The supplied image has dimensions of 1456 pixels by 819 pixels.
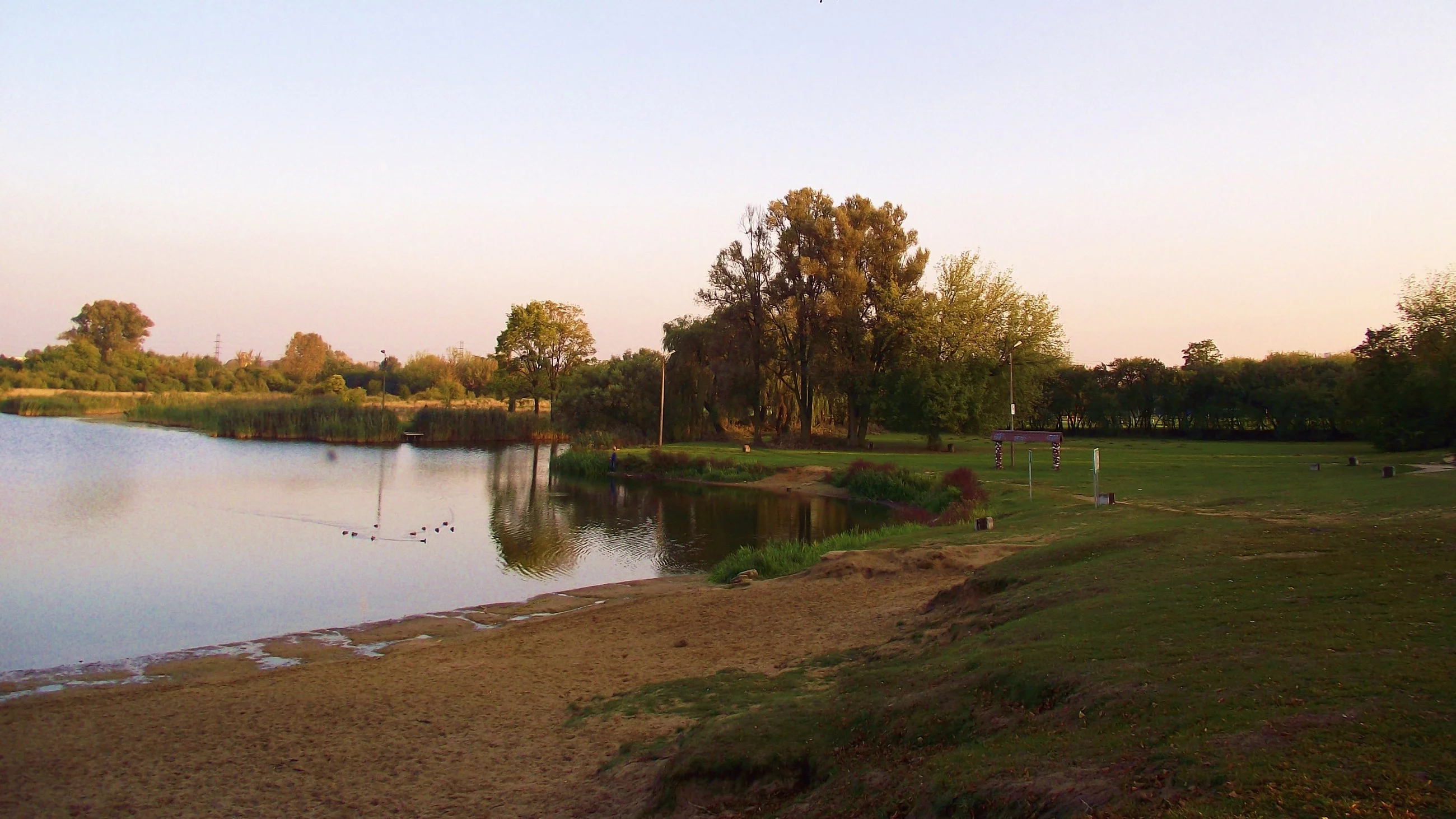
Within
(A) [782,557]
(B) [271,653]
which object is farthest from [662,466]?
(B) [271,653]

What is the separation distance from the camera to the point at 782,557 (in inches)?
830

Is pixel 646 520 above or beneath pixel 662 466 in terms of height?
beneath

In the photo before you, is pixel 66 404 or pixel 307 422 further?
pixel 66 404

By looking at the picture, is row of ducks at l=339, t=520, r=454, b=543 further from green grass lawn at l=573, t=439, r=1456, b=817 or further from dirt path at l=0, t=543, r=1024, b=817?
green grass lawn at l=573, t=439, r=1456, b=817

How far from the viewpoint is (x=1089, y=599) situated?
33.4ft

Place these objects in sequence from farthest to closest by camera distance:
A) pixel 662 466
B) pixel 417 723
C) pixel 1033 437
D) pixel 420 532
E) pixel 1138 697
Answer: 1. pixel 662 466
2. pixel 1033 437
3. pixel 420 532
4. pixel 417 723
5. pixel 1138 697

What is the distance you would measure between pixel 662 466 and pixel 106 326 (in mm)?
131094

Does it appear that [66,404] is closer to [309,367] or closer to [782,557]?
[309,367]

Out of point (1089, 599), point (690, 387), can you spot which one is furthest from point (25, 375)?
point (1089, 599)

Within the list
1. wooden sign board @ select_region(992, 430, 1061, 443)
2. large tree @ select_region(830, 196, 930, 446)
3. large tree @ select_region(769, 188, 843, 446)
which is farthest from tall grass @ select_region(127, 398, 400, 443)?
wooden sign board @ select_region(992, 430, 1061, 443)

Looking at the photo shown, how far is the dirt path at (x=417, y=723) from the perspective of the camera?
330 inches

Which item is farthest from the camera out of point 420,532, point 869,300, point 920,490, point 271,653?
point 869,300

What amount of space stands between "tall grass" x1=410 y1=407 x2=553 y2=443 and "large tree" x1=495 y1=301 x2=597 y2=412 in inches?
97.7

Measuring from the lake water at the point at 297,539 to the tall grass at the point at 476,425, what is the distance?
22607mm
